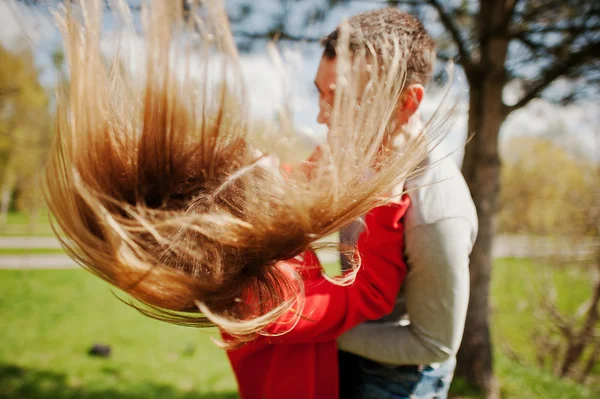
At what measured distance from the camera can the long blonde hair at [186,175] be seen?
35.5 inches

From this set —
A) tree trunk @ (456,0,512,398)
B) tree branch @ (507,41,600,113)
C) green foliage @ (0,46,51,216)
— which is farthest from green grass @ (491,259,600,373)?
green foliage @ (0,46,51,216)

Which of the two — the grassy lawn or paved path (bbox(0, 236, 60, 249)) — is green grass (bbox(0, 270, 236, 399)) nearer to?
the grassy lawn

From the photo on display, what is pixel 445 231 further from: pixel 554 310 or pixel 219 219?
pixel 554 310

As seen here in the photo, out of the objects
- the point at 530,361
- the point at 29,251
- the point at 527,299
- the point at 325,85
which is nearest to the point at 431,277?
the point at 325,85

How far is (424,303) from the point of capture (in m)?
1.31

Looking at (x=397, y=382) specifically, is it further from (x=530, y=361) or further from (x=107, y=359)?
(x=530, y=361)

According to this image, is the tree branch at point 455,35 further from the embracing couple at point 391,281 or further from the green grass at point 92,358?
the green grass at point 92,358

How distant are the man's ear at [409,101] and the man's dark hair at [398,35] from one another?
0.22ft

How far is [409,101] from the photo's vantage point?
124 cm

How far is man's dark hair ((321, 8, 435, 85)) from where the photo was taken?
1262 millimetres

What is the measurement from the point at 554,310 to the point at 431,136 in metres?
6.40

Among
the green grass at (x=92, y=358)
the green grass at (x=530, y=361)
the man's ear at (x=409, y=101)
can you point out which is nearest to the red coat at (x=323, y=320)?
the man's ear at (x=409, y=101)

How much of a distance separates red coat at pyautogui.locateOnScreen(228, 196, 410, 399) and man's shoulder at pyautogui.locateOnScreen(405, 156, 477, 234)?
4cm

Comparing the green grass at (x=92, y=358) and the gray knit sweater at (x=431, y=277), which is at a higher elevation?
the gray knit sweater at (x=431, y=277)
